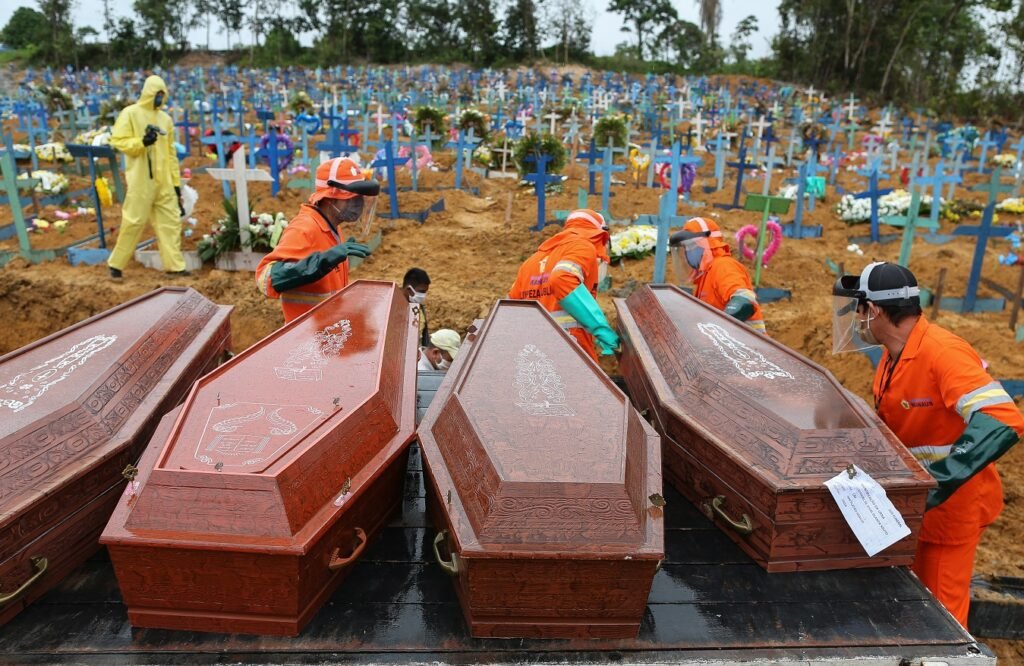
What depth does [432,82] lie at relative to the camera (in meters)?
33.0

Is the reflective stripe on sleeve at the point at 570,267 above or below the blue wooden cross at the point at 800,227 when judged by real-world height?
above

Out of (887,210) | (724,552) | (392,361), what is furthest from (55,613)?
(887,210)

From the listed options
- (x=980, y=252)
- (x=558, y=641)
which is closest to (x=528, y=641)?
(x=558, y=641)

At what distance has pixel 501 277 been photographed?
27.9 ft

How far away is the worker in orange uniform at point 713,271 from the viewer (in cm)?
396

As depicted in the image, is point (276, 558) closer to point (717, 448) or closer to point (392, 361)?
point (392, 361)

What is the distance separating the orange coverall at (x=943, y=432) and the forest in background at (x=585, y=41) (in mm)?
30734

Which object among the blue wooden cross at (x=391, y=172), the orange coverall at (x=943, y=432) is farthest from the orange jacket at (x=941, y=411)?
the blue wooden cross at (x=391, y=172)

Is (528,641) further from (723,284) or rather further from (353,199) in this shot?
(723,284)

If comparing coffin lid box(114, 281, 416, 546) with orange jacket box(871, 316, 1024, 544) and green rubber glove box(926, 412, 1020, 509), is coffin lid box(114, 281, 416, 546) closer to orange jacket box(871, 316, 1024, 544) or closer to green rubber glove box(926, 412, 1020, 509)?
green rubber glove box(926, 412, 1020, 509)

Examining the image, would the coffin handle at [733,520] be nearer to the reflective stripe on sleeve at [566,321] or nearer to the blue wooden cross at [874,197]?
the reflective stripe on sleeve at [566,321]

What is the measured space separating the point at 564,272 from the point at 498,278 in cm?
489

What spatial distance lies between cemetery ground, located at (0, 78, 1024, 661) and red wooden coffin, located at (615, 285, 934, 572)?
215 centimetres

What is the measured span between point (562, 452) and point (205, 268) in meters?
7.94
